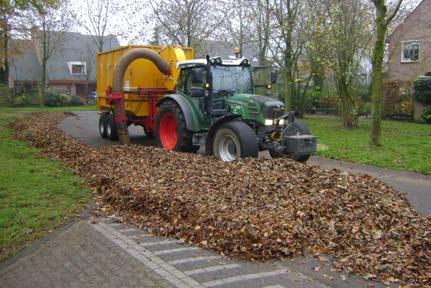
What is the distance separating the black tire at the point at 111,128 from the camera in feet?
56.8

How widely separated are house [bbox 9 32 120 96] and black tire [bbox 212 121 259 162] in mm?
48034

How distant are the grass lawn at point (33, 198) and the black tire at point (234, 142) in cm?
341

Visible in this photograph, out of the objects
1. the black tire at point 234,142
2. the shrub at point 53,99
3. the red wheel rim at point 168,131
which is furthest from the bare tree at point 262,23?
the shrub at point 53,99

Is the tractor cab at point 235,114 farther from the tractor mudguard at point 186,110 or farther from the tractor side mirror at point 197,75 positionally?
the tractor mudguard at point 186,110

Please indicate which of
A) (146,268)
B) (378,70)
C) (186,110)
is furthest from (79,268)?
(378,70)

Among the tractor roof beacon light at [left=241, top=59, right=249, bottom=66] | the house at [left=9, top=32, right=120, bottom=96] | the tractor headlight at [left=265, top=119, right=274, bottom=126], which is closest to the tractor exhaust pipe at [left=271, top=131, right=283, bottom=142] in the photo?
the tractor headlight at [left=265, top=119, right=274, bottom=126]

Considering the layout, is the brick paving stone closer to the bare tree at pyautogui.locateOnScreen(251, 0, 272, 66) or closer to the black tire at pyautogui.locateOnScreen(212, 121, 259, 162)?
the black tire at pyautogui.locateOnScreen(212, 121, 259, 162)

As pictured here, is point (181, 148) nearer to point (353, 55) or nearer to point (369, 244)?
point (369, 244)

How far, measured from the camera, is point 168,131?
1413 cm

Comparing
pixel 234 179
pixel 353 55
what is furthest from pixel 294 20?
pixel 234 179

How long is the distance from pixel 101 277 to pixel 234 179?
3.52 m

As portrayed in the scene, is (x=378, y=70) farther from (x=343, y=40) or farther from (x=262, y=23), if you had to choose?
(x=262, y=23)

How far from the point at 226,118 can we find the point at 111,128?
6.94 metres

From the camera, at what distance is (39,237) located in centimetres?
628
